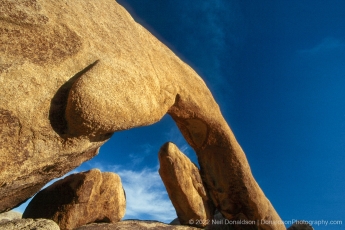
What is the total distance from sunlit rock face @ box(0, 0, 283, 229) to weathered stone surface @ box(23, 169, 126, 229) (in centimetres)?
59

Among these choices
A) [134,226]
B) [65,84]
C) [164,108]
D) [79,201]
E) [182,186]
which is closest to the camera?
[65,84]

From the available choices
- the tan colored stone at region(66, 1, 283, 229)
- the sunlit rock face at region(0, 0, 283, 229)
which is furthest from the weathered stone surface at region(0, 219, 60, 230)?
the tan colored stone at region(66, 1, 283, 229)

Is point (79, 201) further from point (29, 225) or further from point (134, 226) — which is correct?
point (29, 225)

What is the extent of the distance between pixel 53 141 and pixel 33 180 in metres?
0.83

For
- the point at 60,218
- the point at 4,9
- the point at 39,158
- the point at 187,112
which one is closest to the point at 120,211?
the point at 60,218

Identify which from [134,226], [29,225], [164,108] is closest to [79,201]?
[134,226]

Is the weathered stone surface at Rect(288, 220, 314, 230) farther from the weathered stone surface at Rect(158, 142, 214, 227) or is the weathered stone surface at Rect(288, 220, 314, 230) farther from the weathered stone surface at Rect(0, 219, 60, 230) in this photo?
the weathered stone surface at Rect(0, 219, 60, 230)

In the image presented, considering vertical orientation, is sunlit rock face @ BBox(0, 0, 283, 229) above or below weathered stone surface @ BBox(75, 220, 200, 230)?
above

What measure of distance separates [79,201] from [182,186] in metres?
2.62

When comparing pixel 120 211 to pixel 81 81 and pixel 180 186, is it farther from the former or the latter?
pixel 81 81

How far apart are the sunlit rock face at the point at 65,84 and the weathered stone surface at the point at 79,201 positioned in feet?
1.95

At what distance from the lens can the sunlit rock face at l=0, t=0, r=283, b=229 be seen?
329 centimetres

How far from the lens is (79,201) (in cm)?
586

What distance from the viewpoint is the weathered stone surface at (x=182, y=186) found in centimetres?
740
